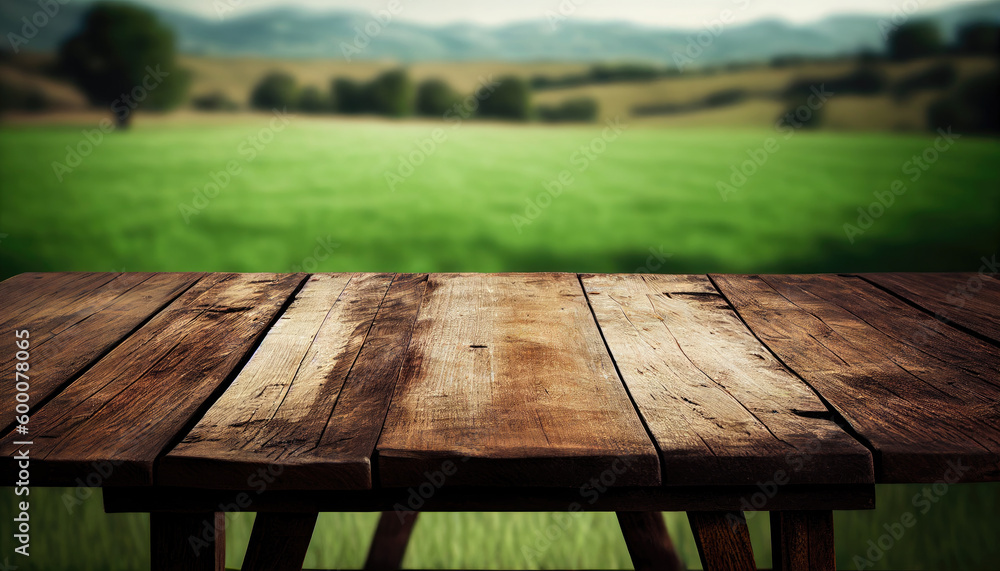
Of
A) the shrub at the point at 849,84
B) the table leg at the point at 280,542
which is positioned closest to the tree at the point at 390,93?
the shrub at the point at 849,84

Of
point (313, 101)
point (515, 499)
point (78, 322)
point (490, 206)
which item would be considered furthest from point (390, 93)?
point (515, 499)

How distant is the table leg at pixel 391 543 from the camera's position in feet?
6.19

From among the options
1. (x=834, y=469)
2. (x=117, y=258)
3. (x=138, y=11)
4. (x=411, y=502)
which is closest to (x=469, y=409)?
(x=411, y=502)

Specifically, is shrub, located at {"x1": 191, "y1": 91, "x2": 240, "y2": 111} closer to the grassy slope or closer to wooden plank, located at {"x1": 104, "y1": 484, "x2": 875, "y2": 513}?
the grassy slope

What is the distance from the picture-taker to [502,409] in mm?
941

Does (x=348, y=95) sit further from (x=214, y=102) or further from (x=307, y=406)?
(x=307, y=406)

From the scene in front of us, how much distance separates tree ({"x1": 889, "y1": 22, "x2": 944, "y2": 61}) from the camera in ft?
22.2

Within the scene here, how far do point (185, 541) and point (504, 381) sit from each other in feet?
1.59

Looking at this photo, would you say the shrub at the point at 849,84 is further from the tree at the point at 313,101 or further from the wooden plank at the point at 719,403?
the wooden plank at the point at 719,403

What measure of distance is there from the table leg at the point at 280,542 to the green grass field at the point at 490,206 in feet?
17.3

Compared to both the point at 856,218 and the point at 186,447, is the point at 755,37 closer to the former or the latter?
the point at 856,218

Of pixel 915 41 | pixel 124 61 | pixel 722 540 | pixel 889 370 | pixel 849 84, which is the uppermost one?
pixel 915 41

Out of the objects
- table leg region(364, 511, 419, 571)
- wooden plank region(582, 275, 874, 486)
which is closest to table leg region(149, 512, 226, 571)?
wooden plank region(582, 275, 874, 486)

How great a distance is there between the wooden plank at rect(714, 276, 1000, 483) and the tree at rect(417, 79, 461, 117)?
612 centimetres
